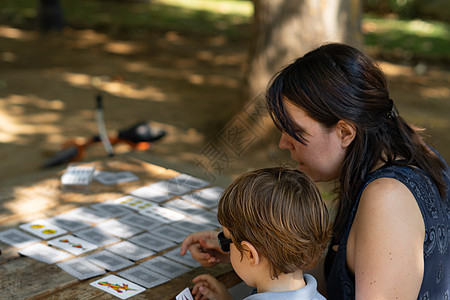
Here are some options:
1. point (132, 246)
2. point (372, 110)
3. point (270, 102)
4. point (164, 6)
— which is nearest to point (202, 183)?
point (132, 246)

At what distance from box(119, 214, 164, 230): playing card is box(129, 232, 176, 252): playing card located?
6 centimetres

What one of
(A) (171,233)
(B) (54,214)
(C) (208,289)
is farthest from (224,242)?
(B) (54,214)

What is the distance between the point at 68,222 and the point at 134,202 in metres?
0.32

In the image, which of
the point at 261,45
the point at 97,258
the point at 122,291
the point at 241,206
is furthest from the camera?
the point at 261,45

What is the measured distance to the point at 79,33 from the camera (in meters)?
11.3

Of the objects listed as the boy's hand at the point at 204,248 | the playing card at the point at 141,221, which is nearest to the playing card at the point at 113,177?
the playing card at the point at 141,221

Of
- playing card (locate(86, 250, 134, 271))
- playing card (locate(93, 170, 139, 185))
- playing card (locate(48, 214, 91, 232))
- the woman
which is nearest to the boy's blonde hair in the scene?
the woman

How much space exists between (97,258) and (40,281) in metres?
0.22

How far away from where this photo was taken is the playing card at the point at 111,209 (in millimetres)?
2297

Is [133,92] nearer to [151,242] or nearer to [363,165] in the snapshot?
[151,242]

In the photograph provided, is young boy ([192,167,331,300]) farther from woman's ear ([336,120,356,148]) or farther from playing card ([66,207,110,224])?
playing card ([66,207,110,224])

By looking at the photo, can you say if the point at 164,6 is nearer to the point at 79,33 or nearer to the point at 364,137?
the point at 79,33

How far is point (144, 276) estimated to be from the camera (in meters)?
1.87

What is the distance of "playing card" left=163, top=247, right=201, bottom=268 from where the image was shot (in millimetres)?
2020
